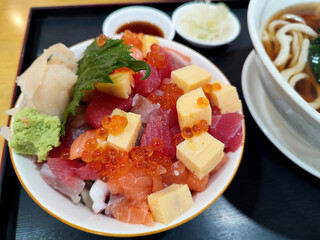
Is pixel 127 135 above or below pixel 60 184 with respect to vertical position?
above

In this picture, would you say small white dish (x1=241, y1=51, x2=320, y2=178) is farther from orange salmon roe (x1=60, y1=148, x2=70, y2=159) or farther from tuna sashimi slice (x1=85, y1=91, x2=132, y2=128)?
orange salmon roe (x1=60, y1=148, x2=70, y2=159)

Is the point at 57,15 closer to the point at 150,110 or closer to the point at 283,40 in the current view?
the point at 150,110

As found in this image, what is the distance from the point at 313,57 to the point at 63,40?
5.88 feet

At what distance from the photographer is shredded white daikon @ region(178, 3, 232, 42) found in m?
2.21

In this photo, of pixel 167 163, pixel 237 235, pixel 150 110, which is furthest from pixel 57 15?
pixel 237 235

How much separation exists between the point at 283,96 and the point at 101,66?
88cm

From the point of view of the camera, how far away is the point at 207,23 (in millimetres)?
2318

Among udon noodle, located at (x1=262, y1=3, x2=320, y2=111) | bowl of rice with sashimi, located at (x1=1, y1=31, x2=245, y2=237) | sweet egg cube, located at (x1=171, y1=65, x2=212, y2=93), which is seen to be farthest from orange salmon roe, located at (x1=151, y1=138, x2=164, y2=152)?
udon noodle, located at (x1=262, y1=3, x2=320, y2=111)

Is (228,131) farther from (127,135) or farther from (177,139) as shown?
(127,135)

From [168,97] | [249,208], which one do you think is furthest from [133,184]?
[249,208]

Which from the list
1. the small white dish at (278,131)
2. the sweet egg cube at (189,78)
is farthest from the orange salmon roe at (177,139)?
the small white dish at (278,131)

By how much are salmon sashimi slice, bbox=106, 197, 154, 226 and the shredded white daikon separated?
5.06ft

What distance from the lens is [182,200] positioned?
107 centimetres

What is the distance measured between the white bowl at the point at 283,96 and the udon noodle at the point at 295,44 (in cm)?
18
